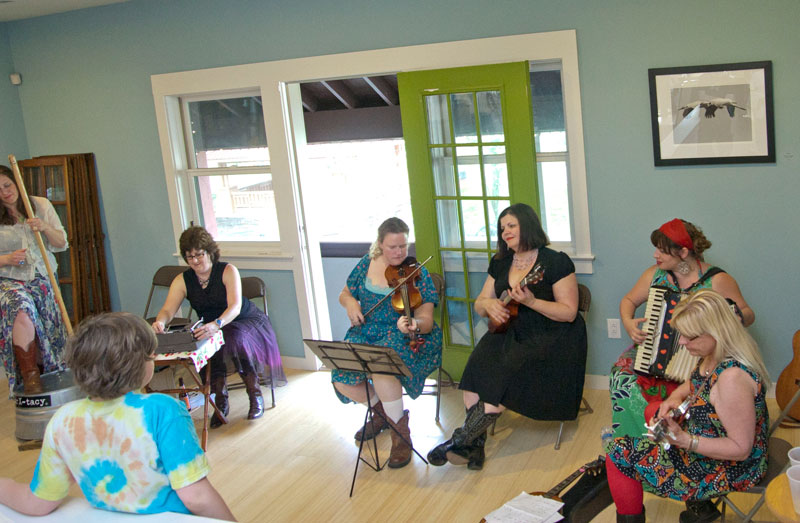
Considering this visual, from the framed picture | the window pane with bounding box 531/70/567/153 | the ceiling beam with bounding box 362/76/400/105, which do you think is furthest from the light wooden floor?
the ceiling beam with bounding box 362/76/400/105

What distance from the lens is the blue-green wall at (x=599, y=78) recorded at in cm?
385

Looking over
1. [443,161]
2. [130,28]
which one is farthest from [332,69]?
[130,28]

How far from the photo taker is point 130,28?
541cm

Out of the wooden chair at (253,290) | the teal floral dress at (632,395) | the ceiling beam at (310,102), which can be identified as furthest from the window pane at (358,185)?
the teal floral dress at (632,395)

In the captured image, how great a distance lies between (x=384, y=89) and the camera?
7.27 metres

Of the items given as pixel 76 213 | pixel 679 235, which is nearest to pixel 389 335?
pixel 679 235

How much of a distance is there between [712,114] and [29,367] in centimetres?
408

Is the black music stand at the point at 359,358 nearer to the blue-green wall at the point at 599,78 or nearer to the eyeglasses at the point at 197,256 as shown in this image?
the eyeglasses at the point at 197,256

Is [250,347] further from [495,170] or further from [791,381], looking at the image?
[791,381]

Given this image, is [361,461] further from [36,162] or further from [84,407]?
[36,162]

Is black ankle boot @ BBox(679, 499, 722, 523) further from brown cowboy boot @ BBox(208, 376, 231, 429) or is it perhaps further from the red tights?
brown cowboy boot @ BBox(208, 376, 231, 429)

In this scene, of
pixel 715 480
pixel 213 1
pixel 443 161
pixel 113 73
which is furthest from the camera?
pixel 113 73

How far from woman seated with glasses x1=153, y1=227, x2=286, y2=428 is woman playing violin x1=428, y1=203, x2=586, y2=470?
1378 millimetres

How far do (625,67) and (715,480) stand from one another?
7.48 ft
